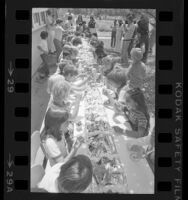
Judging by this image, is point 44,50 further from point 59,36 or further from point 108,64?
point 108,64

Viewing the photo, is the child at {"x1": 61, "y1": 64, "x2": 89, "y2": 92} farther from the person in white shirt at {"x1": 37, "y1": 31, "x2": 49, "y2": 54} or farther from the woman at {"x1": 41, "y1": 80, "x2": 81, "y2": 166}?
the person in white shirt at {"x1": 37, "y1": 31, "x2": 49, "y2": 54}

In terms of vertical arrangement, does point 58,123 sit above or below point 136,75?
below

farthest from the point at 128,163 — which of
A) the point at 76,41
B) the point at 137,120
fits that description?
the point at 76,41

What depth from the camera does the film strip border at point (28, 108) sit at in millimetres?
1452

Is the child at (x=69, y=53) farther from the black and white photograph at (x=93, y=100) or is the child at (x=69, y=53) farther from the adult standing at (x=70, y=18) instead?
the adult standing at (x=70, y=18)

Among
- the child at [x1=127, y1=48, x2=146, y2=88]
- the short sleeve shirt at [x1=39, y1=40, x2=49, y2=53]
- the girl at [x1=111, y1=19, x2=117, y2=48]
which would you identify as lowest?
the child at [x1=127, y1=48, x2=146, y2=88]

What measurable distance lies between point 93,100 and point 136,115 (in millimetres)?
236

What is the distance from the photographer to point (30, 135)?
1457 millimetres

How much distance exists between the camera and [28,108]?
146 cm

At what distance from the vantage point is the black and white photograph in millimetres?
1438

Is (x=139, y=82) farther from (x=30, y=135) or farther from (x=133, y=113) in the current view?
(x=30, y=135)

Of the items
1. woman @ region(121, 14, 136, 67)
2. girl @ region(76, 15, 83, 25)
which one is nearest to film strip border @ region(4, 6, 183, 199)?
woman @ region(121, 14, 136, 67)

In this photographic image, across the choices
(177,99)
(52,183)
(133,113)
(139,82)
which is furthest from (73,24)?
(52,183)

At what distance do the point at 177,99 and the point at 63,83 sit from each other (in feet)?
1.96
